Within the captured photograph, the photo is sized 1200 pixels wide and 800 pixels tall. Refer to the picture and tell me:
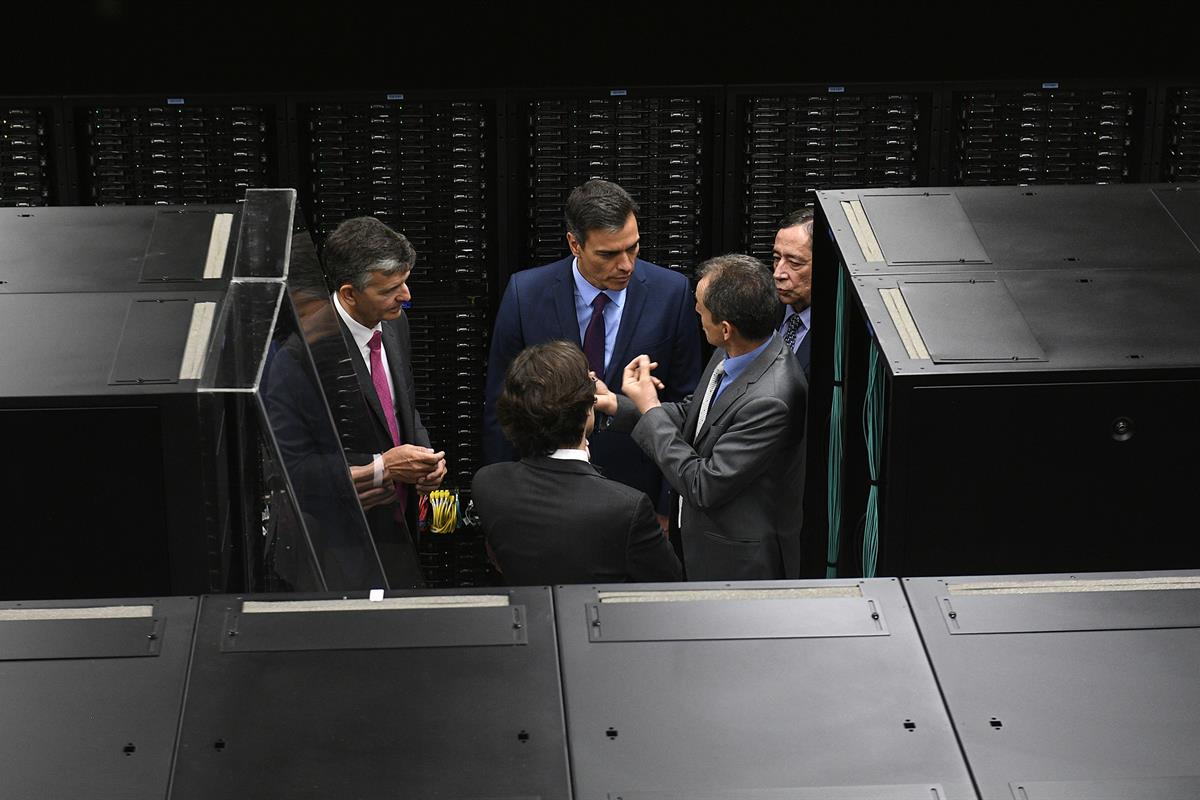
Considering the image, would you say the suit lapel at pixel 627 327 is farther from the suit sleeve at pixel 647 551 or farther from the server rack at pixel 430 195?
the suit sleeve at pixel 647 551

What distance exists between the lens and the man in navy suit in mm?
4281

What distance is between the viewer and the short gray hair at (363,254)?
3.70 metres

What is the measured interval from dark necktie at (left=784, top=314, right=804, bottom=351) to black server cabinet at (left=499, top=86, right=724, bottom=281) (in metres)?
0.93

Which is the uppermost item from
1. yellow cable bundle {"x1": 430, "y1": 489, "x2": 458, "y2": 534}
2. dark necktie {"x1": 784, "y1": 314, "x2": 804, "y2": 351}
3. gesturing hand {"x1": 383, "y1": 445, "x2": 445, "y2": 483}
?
dark necktie {"x1": 784, "y1": 314, "x2": 804, "y2": 351}

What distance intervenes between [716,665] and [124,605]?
85cm

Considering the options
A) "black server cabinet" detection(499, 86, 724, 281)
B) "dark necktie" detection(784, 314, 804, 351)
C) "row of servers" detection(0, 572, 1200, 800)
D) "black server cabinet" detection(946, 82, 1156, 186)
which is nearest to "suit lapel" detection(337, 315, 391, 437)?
"dark necktie" detection(784, 314, 804, 351)

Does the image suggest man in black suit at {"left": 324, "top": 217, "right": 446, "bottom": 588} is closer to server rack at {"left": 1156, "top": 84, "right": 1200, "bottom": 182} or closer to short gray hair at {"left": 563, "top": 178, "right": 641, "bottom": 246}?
short gray hair at {"left": 563, "top": 178, "right": 641, "bottom": 246}

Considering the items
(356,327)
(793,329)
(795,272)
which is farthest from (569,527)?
(795,272)

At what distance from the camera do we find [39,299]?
9.49 ft

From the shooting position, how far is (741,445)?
3377 millimetres

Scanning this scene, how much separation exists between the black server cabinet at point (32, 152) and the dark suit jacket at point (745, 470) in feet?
7.77

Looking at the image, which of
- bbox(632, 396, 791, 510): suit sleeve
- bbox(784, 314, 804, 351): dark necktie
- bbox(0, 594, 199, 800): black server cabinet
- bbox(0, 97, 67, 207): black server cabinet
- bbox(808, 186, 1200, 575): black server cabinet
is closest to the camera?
bbox(0, 594, 199, 800): black server cabinet

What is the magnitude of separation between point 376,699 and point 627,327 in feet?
8.25

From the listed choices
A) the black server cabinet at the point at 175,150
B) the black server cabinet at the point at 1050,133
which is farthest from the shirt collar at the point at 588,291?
the black server cabinet at the point at 1050,133
